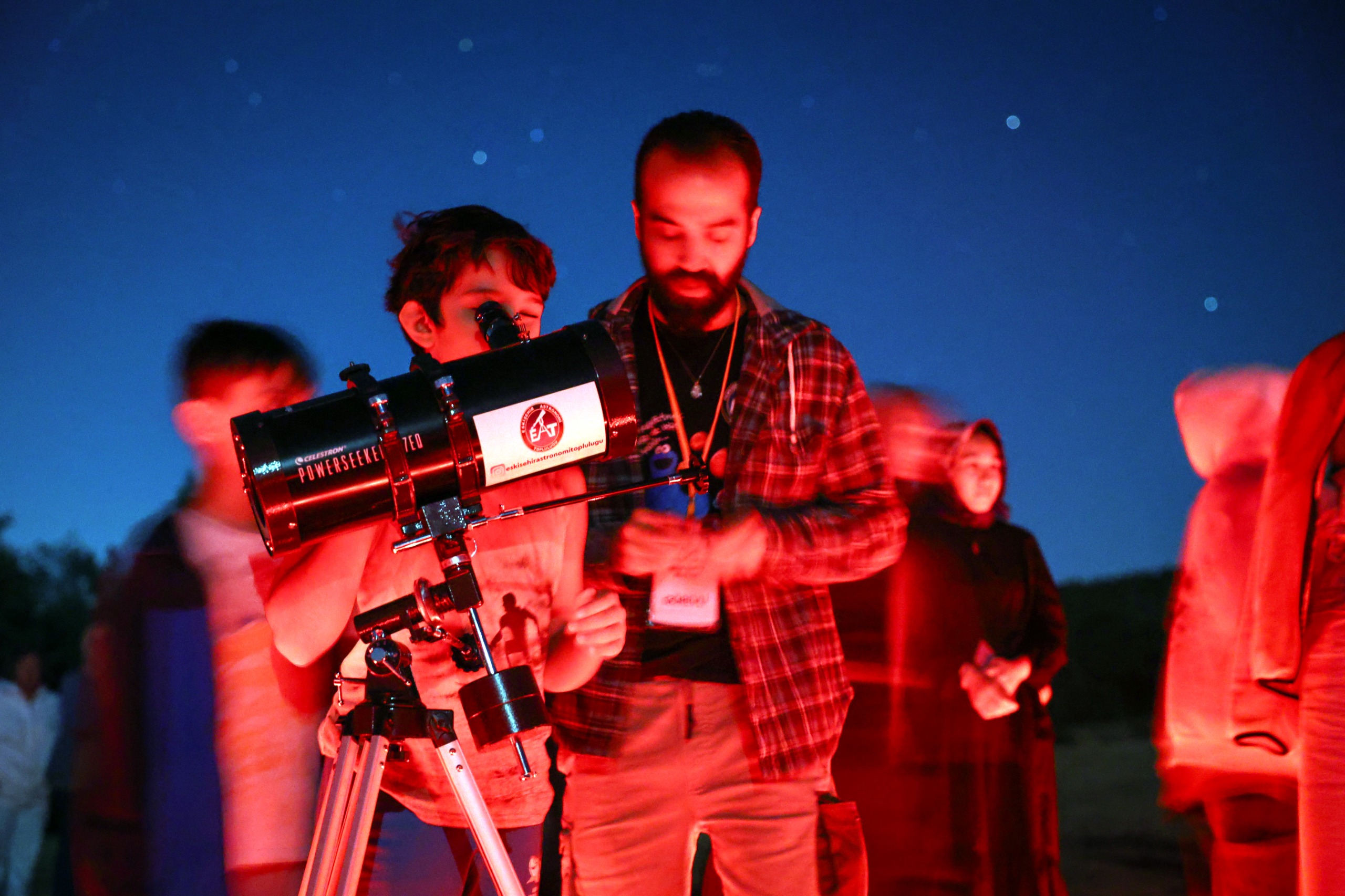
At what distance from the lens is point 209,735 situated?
2.00 m

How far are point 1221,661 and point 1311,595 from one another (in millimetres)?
957

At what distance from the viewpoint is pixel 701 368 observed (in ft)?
7.02

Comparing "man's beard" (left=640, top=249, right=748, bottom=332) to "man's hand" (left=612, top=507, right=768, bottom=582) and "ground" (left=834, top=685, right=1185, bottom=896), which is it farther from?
"ground" (left=834, top=685, right=1185, bottom=896)

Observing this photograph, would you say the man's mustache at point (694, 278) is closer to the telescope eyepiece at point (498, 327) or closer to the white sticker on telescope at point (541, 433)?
the telescope eyepiece at point (498, 327)

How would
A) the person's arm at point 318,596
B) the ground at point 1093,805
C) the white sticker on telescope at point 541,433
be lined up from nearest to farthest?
the white sticker on telescope at point 541,433, the person's arm at point 318,596, the ground at point 1093,805

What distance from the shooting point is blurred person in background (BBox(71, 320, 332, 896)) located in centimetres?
190

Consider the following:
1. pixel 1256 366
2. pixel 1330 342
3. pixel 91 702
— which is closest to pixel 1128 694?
pixel 1256 366

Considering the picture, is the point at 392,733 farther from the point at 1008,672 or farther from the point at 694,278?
the point at 1008,672

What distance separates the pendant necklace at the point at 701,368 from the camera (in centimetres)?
211

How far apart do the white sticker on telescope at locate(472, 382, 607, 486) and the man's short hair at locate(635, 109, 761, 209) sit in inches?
32.0

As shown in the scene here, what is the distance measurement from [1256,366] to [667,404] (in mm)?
2251

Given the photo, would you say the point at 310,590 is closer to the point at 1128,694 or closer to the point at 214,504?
the point at 214,504

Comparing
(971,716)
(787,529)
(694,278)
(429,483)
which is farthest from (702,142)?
(971,716)

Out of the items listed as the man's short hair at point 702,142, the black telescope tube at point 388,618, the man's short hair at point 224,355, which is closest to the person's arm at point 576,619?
the black telescope tube at point 388,618
